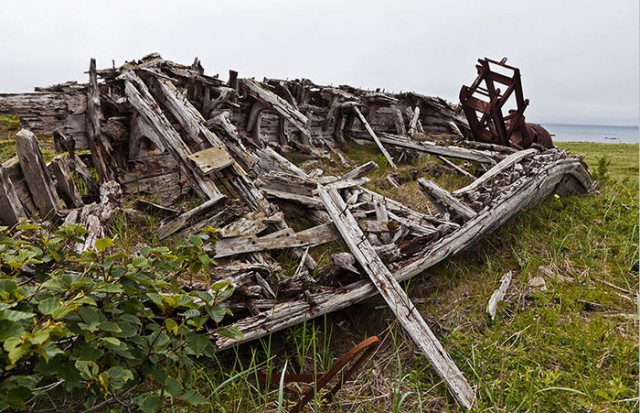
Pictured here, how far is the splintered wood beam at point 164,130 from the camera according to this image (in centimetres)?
516

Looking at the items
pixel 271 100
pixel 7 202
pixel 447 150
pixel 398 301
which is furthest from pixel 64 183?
pixel 447 150

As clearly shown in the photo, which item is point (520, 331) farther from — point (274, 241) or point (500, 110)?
point (500, 110)

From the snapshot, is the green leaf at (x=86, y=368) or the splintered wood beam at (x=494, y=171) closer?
the green leaf at (x=86, y=368)

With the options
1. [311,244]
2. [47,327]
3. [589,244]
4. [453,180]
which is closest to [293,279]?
[311,244]

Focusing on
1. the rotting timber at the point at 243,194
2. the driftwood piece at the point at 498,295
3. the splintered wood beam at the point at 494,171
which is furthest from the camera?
the splintered wood beam at the point at 494,171

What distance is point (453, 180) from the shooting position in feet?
29.7

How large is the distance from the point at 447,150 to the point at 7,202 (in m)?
7.96

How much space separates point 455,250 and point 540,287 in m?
1.08

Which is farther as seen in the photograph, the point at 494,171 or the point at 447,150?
the point at 447,150

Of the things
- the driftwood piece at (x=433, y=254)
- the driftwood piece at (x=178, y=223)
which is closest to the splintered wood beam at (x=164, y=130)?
the driftwood piece at (x=178, y=223)

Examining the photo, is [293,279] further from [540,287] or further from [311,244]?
[540,287]

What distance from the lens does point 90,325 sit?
5.98 ft

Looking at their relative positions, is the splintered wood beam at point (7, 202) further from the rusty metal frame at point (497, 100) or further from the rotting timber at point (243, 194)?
the rusty metal frame at point (497, 100)

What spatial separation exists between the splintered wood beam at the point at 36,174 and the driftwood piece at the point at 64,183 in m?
0.15
